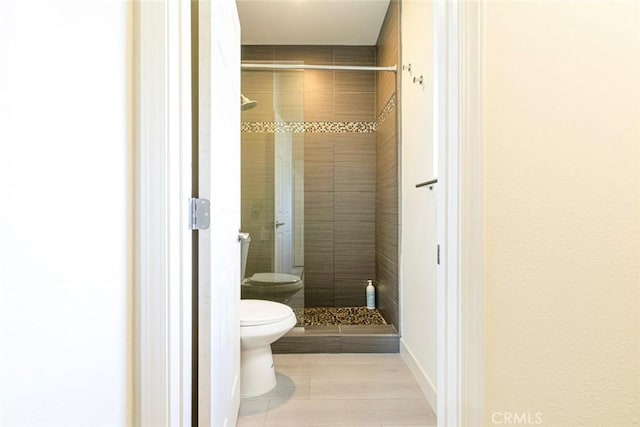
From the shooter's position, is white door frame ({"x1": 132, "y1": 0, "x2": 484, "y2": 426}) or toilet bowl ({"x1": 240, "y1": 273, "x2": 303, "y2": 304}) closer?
white door frame ({"x1": 132, "y1": 0, "x2": 484, "y2": 426})

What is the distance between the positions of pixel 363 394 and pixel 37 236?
5.96 feet

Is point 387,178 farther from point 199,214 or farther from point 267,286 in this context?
point 199,214

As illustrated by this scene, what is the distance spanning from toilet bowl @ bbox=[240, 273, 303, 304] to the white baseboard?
0.94m

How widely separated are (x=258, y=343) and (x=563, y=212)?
151cm

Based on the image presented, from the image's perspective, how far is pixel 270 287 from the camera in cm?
278

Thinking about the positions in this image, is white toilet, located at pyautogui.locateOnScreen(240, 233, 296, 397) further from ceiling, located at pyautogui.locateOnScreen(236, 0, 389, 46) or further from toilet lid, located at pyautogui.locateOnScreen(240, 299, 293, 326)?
ceiling, located at pyautogui.locateOnScreen(236, 0, 389, 46)

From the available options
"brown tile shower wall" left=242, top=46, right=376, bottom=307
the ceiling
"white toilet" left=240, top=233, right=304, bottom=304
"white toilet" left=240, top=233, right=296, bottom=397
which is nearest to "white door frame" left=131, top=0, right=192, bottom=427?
"white toilet" left=240, top=233, right=296, bottom=397

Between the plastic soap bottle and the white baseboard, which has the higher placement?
the plastic soap bottle

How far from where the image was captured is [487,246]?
83 cm

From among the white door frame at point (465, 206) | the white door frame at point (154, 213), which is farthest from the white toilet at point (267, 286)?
the white door frame at point (465, 206)

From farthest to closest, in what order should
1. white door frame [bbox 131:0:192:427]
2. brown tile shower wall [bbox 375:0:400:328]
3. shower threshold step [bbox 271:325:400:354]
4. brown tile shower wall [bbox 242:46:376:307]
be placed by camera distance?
brown tile shower wall [bbox 242:46:376:307] < brown tile shower wall [bbox 375:0:400:328] < shower threshold step [bbox 271:325:400:354] < white door frame [bbox 131:0:192:427]

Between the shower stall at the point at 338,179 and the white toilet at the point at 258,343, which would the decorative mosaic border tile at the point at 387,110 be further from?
the white toilet at the point at 258,343

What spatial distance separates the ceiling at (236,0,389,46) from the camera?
2.67 m

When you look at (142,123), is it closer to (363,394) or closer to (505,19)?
(505,19)
